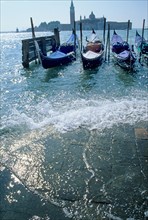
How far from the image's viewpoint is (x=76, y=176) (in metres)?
4.36

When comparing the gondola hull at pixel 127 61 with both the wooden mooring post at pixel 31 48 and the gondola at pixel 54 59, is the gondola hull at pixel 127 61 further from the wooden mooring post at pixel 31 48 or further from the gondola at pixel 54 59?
the wooden mooring post at pixel 31 48

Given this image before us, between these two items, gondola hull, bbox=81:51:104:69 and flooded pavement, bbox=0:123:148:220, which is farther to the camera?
gondola hull, bbox=81:51:104:69

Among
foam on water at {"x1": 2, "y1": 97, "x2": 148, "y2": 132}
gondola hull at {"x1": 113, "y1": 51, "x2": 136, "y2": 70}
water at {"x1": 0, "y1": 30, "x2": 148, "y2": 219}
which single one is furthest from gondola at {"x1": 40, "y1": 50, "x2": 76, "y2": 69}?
foam on water at {"x1": 2, "y1": 97, "x2": 148, "y2": 132}

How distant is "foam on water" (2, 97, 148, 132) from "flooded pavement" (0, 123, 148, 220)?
0.65 m

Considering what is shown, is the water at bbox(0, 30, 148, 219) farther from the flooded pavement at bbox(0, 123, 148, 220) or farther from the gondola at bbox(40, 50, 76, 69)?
the gondola at bbox(40, 50, 76, 69)

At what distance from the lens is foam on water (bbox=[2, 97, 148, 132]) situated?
22.4 ft

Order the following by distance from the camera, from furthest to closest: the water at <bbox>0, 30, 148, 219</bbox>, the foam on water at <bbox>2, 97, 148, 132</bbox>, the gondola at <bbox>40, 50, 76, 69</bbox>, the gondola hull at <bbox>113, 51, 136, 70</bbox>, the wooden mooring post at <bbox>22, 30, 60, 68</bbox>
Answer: the wooden mooring post at <bbox>22, 30, 60, 68</bbox> < the gondola at <bbox>40, 50, 76, 69</bbox> < the gondola hull at <bbox>113, 51, 136, 70</bbox> < the foam on water at <bbox>2, 97, 148, 132</bbox> < the water at <bbox>0, 30, 148, 219</bbox>

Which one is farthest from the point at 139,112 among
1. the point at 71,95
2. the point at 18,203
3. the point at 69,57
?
the point at 69,57

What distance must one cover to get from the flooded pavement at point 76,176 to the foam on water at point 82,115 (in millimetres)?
647

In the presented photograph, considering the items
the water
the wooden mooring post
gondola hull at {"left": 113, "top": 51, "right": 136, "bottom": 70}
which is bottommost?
the water

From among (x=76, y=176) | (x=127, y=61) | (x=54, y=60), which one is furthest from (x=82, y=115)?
(x=54, y=60)

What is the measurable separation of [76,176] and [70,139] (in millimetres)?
1622

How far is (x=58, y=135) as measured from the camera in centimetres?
613

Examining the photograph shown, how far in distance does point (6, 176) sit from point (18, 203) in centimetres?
85
